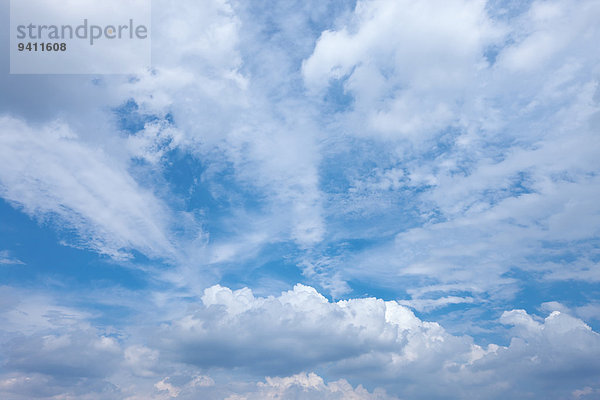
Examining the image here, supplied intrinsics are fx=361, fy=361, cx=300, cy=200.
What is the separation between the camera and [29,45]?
400 feet

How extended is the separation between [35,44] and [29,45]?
9.23 feet

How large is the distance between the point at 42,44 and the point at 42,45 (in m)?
0.34

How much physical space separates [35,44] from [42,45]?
2.99 metres

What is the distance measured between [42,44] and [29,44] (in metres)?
6.03

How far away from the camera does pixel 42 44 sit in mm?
120312

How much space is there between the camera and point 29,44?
122 metres

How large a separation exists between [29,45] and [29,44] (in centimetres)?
37

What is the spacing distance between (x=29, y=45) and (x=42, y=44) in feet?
19.5

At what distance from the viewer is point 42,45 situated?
4744 inches

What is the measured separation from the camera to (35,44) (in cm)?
12119

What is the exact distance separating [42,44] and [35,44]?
123 inches
